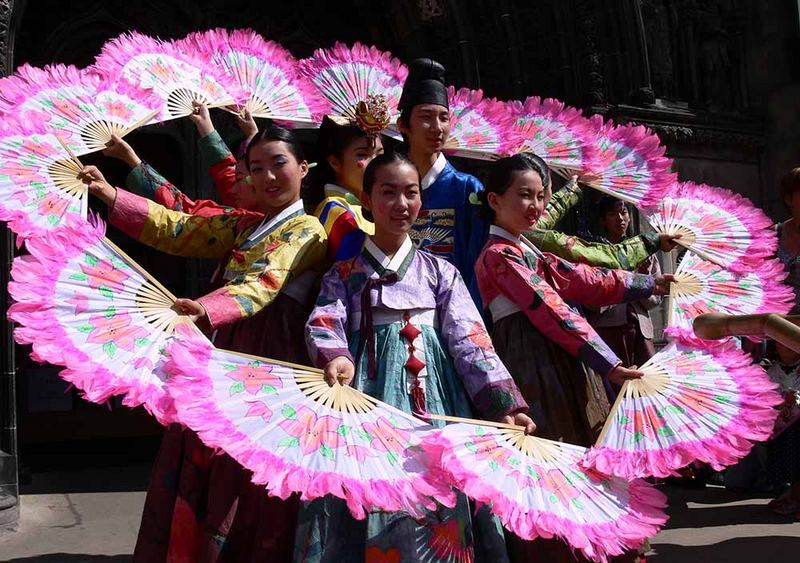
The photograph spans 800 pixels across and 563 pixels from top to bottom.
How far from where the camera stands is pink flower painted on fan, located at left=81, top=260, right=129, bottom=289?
272 cm

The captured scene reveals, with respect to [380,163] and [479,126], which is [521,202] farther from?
[479,126]

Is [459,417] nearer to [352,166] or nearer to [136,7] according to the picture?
[352,166]

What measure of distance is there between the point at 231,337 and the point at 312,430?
84cm

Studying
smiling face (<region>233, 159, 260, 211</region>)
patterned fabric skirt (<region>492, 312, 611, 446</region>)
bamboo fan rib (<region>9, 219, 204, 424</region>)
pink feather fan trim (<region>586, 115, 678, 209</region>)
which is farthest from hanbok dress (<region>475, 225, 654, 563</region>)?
bamboo fan rib (<region>9, 219, 204, 424</region>)

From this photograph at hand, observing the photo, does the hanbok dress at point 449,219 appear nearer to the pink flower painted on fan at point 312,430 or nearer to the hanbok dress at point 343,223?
the hanbok dress at point 343,223

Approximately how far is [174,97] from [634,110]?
498 cm

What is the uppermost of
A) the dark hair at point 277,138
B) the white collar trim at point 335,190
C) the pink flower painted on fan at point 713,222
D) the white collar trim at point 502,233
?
the dark hair at point 277,138

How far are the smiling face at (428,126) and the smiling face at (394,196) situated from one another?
0.68 meters

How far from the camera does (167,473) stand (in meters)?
3.15

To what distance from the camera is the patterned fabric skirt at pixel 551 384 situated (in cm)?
332

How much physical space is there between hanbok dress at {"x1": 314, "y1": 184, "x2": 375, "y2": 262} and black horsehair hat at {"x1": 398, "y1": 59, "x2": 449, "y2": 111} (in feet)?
1.57

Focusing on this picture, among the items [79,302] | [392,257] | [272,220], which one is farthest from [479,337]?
[79,302]

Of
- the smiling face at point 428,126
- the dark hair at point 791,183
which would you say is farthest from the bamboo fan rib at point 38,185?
the dark hair at point 791,183

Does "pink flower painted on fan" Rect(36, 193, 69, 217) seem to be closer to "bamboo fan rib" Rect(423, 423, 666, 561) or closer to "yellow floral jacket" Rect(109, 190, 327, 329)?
"yellow floral jacket" Rect(109, 190, 327, 329)
